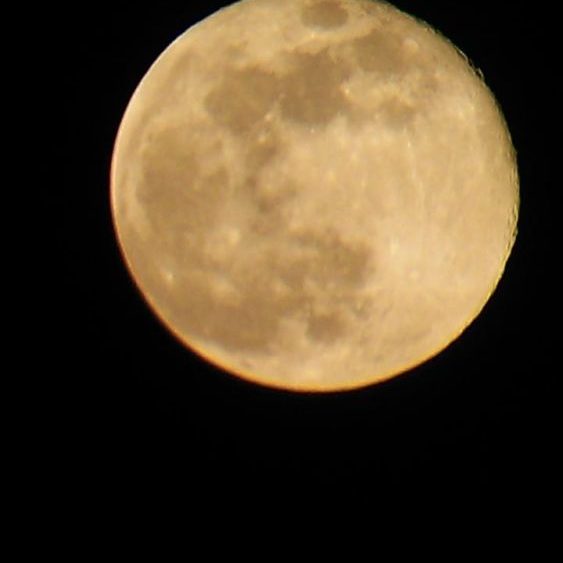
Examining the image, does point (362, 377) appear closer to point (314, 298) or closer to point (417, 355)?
point (417, 355)

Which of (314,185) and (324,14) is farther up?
(324,14)

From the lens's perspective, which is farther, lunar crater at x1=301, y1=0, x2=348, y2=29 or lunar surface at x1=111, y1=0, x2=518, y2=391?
lunar crater at x1=301, y1=0, x2=348, y2=29

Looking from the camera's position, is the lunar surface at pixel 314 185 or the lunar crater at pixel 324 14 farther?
the lunar crater at pixel 324 14

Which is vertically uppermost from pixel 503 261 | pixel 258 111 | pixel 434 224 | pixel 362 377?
pixel 258 111

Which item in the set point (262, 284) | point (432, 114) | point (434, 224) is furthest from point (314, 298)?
point (432, 114)

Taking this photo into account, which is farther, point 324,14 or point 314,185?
point 324,14

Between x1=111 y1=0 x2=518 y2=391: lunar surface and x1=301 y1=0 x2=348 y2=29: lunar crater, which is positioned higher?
x1=301 y1=0 x2=348 y2=29: lunar crater

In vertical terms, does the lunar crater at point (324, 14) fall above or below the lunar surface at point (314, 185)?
above

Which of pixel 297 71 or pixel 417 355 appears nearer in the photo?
pixel 297 71
